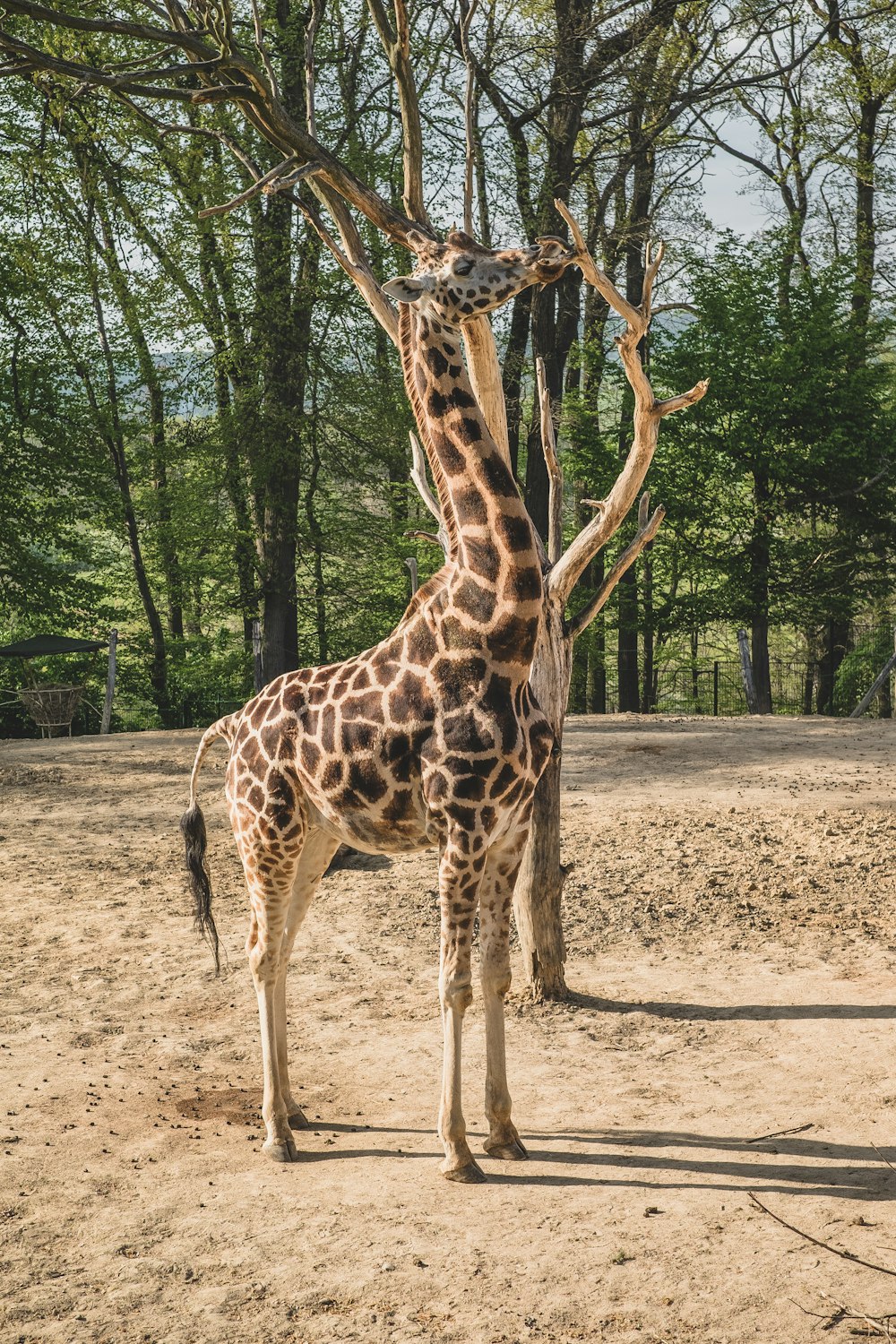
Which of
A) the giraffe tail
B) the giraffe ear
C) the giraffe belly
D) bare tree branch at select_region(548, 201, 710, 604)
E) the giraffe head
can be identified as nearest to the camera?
the giraffe head

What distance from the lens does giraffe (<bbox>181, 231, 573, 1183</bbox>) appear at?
4734 millimetres

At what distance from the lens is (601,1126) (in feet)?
17.7

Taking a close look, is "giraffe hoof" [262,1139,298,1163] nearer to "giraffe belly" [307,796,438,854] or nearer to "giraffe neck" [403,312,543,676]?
"giraffe belly" [307,796,438,854]

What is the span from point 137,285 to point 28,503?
177 inches

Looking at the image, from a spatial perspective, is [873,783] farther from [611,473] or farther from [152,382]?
[152,382]

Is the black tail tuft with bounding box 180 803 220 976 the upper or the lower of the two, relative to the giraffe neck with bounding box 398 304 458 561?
lower

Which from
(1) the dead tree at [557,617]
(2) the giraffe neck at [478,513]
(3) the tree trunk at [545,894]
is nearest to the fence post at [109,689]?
(1) the dead tree at [557,617]

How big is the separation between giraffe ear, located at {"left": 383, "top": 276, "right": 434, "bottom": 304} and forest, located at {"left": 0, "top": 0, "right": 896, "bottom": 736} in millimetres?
9630

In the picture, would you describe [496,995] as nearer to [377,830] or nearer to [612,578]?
[377,830]

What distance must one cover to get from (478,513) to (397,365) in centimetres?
1605

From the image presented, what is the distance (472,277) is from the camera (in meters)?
4.71

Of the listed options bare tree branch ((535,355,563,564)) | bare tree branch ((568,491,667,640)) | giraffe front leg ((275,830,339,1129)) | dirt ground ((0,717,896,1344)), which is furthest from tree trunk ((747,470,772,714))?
giraffe front leg ((275,830,339,1129))

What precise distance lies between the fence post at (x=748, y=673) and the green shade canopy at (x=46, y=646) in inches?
394

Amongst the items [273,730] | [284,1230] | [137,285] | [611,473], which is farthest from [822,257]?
[284,1230]
